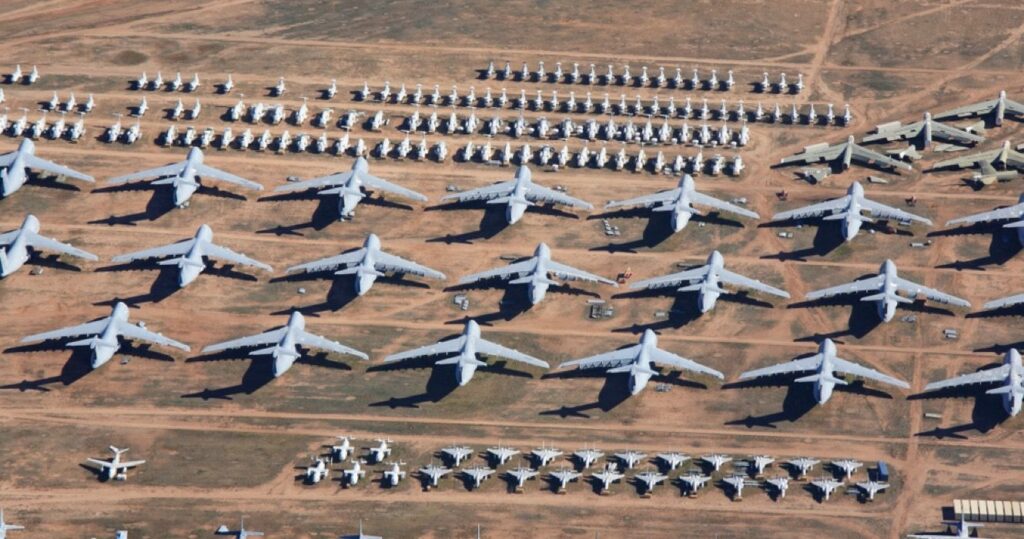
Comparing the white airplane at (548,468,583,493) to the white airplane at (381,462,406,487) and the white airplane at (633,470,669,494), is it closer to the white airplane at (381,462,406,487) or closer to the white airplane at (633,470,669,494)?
the white airplane at (633,470,669,494)

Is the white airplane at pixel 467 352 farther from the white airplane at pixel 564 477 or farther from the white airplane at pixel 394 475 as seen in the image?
the white airplane at pixel 564 477

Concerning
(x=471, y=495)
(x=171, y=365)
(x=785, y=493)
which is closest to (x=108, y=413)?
(x=171, y=365)

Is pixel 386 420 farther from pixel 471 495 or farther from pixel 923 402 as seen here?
pixel 923 402

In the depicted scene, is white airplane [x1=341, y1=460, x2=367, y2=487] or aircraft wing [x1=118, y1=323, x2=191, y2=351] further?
aircraft wing [x1=118, y1=323, x2=191, y2=351]

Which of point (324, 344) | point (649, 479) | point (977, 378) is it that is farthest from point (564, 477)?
point (977, 378)

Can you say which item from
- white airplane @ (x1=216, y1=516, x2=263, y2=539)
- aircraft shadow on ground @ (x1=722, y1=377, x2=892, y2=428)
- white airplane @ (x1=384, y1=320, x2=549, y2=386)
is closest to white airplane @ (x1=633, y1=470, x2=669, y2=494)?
aircraft shadow on ground @ (x1=722, y1=377, x2=892, y2=428)
